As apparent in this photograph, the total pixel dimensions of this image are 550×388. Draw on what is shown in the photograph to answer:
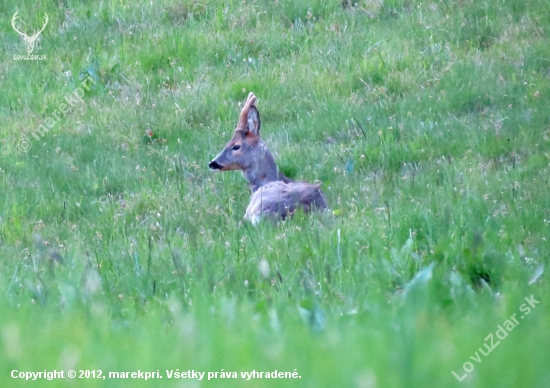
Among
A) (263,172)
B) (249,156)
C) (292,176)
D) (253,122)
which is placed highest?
(253,122)

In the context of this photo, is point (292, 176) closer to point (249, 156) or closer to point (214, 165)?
point (249, 156)

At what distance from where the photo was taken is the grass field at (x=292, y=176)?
329cm

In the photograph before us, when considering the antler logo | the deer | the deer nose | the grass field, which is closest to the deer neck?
the deer

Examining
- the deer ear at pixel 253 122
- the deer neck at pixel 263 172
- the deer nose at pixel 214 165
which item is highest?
the deer ear at pixel 253 122

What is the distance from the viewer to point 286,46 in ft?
42.5

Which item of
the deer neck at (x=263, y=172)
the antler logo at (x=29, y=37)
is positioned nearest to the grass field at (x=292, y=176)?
the antler logo at (x=29, y=37)

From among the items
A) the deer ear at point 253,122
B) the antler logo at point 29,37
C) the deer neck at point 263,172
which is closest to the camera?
the deer neck at point 263,172

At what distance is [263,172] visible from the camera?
9742 millimetres

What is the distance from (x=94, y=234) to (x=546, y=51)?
6817mm

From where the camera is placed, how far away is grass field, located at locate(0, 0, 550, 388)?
129 inches

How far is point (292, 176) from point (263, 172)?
0.47m

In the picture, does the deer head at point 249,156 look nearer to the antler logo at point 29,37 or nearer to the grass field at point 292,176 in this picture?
the grass field at point 292,176

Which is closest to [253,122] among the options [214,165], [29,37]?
[214,165]

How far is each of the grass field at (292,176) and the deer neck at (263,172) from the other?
265mm
